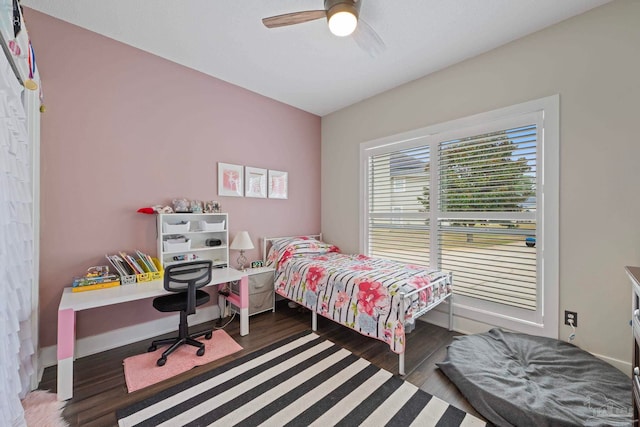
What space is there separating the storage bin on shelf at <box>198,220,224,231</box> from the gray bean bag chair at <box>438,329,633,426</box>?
2.56 meters

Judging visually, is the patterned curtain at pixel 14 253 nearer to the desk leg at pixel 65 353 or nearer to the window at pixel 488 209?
the desk leg at pixel 65 353

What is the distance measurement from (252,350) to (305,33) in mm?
2962

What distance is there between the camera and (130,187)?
256 centimetres

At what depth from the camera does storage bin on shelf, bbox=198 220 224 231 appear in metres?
2.88

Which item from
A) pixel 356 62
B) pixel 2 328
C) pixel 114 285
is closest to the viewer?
pixel 2 328

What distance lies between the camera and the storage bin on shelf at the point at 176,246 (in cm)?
262

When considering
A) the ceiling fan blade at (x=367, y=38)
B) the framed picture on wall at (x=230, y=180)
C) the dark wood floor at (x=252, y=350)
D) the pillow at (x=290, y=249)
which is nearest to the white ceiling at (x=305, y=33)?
the ceiling fan blade at (x=367, y=38)

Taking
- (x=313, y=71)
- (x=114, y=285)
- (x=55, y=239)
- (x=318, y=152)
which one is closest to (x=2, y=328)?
(x=114, y=285)

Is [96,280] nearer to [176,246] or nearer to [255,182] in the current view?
[176,246]

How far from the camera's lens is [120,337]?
2.47 m

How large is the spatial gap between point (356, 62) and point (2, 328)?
3307 mm

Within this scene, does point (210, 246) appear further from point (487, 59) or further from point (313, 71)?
point (487, 59)

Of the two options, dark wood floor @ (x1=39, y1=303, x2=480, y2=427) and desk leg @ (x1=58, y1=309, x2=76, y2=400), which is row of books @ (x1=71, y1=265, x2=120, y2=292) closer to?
desk leg @ (x1=58, y1=309, x2=76, y2=400)

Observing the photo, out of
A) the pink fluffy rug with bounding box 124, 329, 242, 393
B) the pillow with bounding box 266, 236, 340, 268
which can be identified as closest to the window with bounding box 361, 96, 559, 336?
the pillow with bounding box 266, 236, 340, 268
